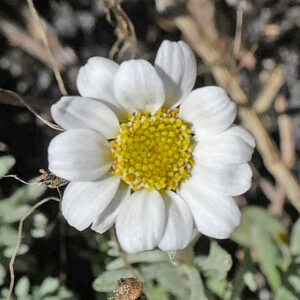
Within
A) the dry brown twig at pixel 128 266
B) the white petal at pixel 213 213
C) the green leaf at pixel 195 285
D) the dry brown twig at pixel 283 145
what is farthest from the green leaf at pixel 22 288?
the dry brown twig at pixel 283 145

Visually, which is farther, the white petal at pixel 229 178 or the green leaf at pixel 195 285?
the green leaf at pixel 195 285

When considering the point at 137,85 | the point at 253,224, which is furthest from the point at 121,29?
the point at 253,224

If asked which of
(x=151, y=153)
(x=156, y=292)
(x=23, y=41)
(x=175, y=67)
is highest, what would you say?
(x=175, y=67)

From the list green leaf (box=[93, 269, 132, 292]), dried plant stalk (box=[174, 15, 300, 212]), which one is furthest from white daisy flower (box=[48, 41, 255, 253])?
dried plant stalk (box=[174, 15, 300, 212])

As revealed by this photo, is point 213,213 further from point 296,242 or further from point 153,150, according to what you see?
point 296,242

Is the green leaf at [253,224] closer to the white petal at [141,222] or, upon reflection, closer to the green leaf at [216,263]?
the green leaf at [216,263]
